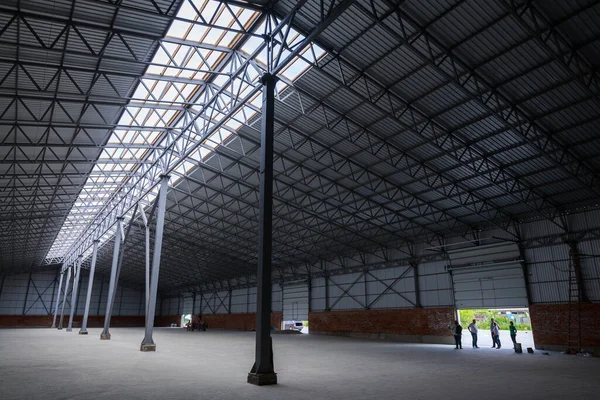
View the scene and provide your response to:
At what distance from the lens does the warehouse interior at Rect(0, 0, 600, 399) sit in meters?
12.7

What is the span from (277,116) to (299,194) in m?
9.83

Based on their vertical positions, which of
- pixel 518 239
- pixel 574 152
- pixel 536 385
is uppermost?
pixel 574 152

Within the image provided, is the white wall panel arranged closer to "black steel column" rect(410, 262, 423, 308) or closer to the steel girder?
"black steel column" rect(410, 262, 423, 308)

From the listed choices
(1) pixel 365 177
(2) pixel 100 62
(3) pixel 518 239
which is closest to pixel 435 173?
(1) pixel 365 177

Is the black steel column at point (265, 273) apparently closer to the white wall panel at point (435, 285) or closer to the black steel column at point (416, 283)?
the white wall panel at point (435, 285)

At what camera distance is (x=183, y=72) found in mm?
18969

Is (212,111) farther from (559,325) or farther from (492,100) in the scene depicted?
(559,325)

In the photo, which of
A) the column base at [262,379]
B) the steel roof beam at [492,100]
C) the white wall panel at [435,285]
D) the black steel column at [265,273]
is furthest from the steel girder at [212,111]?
the white wall panel at [435,285]

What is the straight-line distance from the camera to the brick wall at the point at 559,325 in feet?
77.5

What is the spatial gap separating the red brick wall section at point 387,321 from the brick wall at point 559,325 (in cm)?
651

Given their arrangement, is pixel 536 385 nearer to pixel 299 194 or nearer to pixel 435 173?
pixel 435 173

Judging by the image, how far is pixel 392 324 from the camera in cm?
3591

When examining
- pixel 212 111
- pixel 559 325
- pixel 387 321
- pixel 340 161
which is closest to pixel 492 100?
pixel 340 161

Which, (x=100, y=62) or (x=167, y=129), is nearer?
(x=100, y=62)
